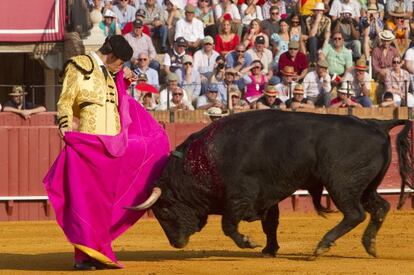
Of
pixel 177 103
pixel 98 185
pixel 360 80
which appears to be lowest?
pixel 98 185

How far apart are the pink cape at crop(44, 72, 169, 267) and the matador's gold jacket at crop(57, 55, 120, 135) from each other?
0.28 ft

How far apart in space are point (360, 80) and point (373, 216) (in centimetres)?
707

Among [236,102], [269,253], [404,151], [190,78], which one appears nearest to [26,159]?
[190,78]

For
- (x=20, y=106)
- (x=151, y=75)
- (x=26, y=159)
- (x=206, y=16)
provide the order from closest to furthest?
(x=26, y=159)
(x=20, y=106)
(x=151, y=75)
(x=206, y=16)

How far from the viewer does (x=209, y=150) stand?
10.3 metres

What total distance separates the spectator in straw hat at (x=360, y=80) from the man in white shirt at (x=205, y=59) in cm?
164

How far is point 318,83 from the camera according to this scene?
687 inches

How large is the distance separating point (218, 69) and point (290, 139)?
23.5 feet

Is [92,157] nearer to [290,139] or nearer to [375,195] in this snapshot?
[290,139]

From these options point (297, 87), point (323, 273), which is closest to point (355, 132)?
point (323, 273)

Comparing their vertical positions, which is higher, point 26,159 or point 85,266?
point 26,159

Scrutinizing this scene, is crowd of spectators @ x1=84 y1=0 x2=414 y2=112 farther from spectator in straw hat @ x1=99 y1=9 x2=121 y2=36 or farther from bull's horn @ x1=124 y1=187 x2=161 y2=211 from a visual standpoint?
bull's horn @ x1=124 y1=187 x2=161 y2=211

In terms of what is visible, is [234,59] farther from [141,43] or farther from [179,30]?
[141,43]

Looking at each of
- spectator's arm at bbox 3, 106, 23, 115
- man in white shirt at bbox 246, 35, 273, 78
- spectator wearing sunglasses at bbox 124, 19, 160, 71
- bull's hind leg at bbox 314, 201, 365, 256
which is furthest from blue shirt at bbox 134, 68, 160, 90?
bull's hind leg at bbox 314, 201, 365, 256
